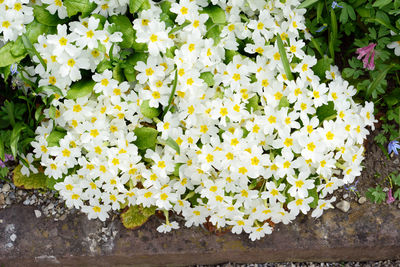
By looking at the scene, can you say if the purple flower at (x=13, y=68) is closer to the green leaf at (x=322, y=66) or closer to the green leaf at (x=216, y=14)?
the green leaf at (x=216, y=14)

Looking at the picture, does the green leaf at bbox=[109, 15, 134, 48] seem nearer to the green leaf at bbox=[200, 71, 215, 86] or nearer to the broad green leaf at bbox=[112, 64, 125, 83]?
the broad green leaf at bbox=[112, 64, 125, 83]

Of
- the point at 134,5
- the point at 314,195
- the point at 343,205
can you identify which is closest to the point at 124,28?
the point at 134,5

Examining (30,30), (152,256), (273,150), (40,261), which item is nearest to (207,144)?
(273,150)

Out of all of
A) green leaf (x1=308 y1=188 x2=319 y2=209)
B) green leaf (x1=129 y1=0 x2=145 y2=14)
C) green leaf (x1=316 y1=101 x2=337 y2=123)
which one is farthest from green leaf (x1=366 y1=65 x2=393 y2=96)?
green leaf (x1=129 y1=0 x2=145 y2=14)

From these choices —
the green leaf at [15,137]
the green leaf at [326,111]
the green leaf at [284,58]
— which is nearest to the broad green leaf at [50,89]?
the green leaf at [15,137]

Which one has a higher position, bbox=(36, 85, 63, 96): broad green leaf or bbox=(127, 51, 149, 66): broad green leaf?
bbox=(127, 51, 149, 66): broad green leaf

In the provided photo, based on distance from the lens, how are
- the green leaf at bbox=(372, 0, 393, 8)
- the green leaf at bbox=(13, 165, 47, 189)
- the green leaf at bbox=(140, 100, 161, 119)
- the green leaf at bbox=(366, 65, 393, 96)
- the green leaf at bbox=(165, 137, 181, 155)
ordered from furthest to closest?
1. the green leaf at bbox=(13, 165, 47, 189)
2. the green leaf at bbox=(366, 65, 393, 96)
3. the green leaf at bbox=(372, 0, 393, 8)
4. the green leaf at bbox=(140, 100, 161, 119)
5. the green leaf at bbox=(165, 137, 181, 155)

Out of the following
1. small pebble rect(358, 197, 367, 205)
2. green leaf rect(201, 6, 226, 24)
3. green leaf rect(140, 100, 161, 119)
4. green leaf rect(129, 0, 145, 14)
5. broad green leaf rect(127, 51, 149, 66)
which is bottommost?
small pebble rect(358, 197, 367, 205)
